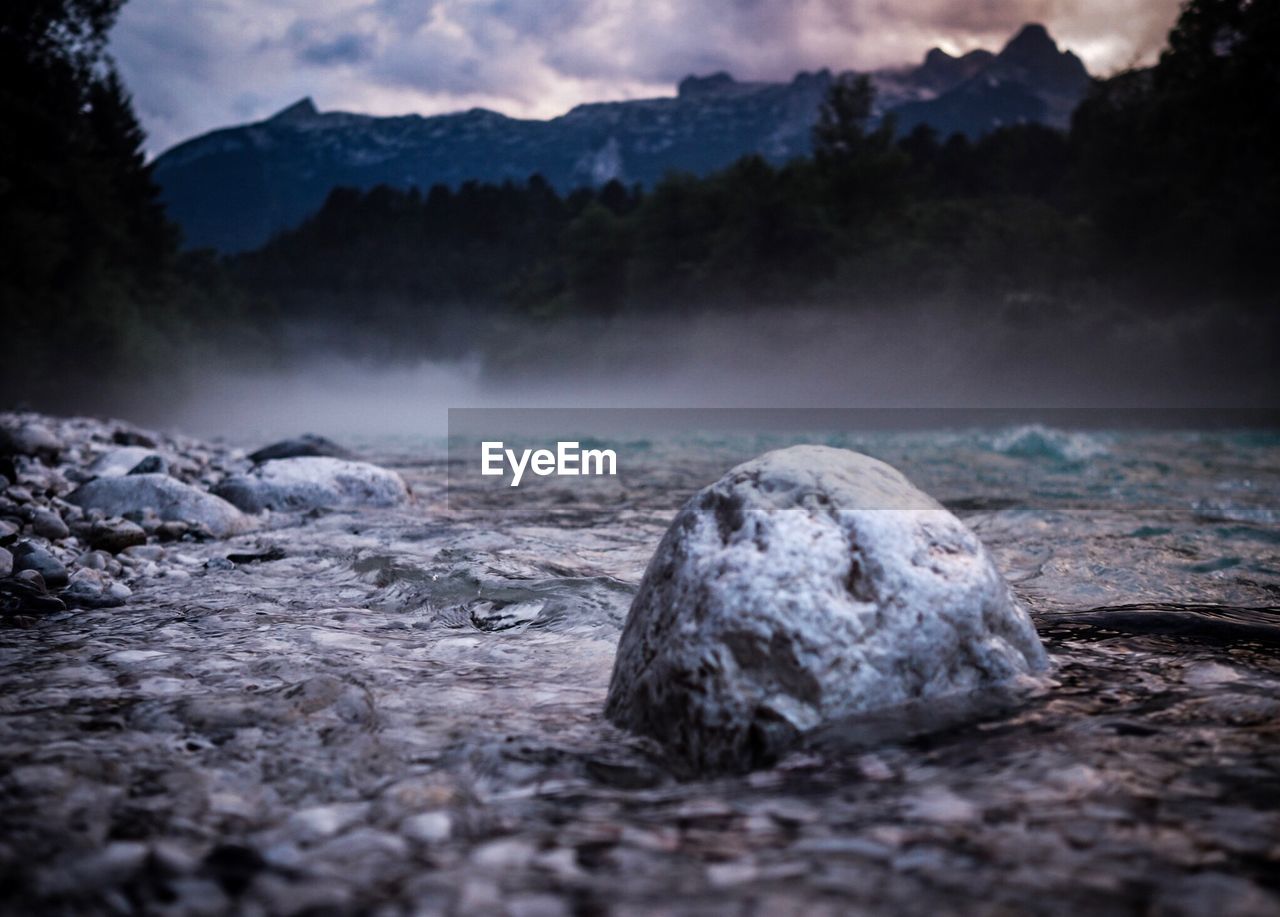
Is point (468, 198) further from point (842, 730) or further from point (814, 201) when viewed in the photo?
point (842, 730)

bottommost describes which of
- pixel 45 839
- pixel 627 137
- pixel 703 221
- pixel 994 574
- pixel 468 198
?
pixel 45 839

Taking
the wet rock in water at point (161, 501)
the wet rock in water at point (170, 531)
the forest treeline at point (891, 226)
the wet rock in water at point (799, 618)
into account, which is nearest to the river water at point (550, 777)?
the wet rock in water at point (799, 618)

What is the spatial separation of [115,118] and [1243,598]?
5378 centimetres

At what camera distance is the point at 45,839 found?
150cm

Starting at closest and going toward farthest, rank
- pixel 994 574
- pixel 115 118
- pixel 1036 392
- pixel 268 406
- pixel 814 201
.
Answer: pixel 994 574 → pixel 1036 392 → pixel 115 118 → pixel 268 406 → pixel 814 201

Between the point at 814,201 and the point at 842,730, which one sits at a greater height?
the point at 814,201

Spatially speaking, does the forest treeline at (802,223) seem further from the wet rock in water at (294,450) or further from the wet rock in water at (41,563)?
the wet rock in water at (41,563)

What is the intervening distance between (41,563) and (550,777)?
324 centimetres

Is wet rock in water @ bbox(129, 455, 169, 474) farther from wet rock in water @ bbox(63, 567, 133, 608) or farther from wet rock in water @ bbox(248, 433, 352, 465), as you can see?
wet rock in water @ bbox(63, 567, 133, 608)

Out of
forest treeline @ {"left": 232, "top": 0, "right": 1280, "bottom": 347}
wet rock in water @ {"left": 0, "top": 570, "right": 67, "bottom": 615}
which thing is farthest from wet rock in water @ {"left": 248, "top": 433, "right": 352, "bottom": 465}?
forest treeline @ {"left": 232, "top": 0, "right": 1280, "bottom": 347}

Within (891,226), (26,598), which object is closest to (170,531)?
(26,598)

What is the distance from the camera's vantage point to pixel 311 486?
289 inches

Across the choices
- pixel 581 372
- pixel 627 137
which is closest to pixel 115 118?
pixel 581 372

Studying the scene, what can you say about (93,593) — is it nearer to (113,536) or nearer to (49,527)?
(113,536)
